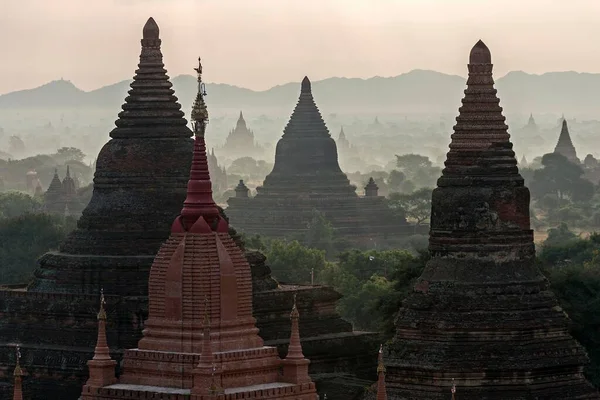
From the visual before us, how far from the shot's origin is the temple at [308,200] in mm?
99125

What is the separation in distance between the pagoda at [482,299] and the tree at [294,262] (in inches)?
1158

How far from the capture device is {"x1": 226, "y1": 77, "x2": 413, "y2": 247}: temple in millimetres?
99125

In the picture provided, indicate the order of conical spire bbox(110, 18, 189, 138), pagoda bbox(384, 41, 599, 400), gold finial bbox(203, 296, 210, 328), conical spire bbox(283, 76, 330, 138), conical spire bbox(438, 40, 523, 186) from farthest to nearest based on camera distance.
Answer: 1. conical spire bbox(283, 76, 330, 138)
2. conical spire bbox(110, 18, 189, 138)
3. conical spire bbox(438, 40, 523, 186)
4. pagoda bbox(384, 41, 599, 400)
5. gold finial bbox(203, 296, 210, 328)

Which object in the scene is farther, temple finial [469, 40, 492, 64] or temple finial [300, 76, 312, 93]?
temple finial [300, 76, 312, 93]

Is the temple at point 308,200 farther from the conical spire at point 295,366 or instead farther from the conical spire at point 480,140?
the conical spire at point 295,366

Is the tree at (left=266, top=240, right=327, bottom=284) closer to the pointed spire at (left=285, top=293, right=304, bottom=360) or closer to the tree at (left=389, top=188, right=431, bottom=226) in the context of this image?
the tree at (left=389, top=188, right=431, bottom=226)

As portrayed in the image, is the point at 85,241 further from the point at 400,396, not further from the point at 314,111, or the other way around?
the point at 314,111

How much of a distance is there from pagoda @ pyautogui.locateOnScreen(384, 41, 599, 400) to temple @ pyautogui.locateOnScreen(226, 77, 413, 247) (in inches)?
2106

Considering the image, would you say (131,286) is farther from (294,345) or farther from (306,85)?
(306,85)

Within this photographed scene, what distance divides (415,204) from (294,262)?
38.2 m

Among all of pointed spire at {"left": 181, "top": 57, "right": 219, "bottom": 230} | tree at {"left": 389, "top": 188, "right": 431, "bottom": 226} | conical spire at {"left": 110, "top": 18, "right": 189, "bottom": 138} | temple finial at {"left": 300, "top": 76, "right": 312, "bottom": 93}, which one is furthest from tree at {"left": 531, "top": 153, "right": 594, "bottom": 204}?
pointed spire at {"left": 181, "top": 57, "right": 219, "bottom": 230}

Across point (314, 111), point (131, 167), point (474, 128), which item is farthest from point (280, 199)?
point (474, 128)

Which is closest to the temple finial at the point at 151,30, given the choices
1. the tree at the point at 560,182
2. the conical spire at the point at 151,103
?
the conical spire at the point at 151,103

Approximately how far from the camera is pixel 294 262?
7825 cm
